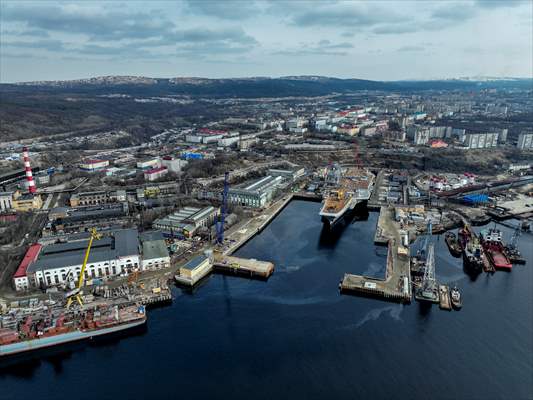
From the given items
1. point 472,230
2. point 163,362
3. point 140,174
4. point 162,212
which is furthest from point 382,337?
point 140,174

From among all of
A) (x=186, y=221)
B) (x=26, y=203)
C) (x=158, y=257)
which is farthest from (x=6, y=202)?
(x=158, y=257)

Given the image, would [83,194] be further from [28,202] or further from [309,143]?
[309,143]

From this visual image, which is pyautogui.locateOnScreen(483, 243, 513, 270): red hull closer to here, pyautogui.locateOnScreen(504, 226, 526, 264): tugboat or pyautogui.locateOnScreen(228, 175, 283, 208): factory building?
pyautogui.locateOnScreen(504, 226, 526, 264): tugboat

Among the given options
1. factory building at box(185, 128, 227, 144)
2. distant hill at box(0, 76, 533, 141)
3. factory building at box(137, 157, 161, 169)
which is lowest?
factory building at box(137, 157, 161, 169)

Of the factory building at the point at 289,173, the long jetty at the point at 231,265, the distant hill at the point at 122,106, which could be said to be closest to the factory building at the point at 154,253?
the long jetty at the point at 231,265

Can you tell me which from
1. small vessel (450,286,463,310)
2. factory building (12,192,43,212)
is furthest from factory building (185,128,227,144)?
small vessel (450,286,463,310)

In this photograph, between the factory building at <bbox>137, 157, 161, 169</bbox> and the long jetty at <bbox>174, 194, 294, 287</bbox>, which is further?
the factory building at <bbox>137, 157, 161, 169</bbox>

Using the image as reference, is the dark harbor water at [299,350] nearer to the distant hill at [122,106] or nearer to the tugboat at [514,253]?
the tugboat at [514,253]
